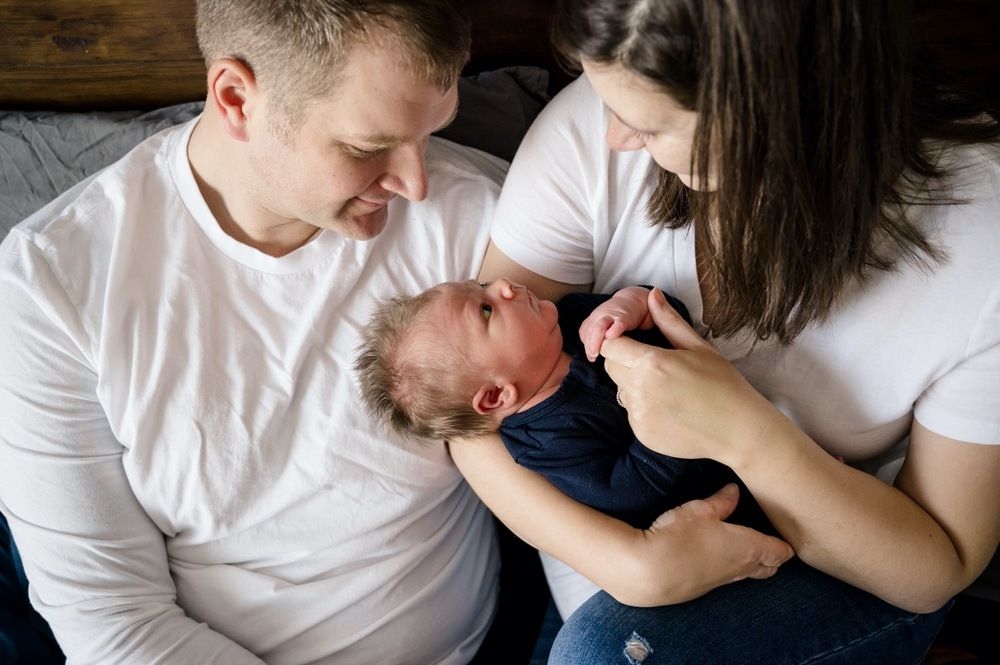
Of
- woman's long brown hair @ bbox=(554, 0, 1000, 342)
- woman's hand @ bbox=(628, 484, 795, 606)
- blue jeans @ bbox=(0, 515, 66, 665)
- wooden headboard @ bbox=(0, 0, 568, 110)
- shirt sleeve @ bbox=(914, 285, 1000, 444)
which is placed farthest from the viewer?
wooden headboard @ bbox=(0, 0, 568, 110)

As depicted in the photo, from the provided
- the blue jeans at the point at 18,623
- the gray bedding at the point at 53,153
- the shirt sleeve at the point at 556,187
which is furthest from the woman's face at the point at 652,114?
the blue jeans at the point at 18,623

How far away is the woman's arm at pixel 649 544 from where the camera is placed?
4.25ft

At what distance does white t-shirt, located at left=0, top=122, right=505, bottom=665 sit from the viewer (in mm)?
1387

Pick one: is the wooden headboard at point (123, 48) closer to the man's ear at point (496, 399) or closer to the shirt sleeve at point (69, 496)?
the shirt sleeve at point (69, 496)

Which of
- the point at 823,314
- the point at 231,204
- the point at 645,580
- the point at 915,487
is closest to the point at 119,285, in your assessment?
the point at 231,204

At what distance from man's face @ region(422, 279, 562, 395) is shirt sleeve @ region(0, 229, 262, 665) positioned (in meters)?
0.59

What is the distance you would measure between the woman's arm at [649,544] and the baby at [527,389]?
4 cm

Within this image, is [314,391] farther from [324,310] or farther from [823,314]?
[823,314]

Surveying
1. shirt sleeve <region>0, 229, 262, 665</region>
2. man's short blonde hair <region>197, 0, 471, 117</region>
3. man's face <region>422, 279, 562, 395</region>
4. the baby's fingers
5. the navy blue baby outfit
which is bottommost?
shirt sleeve <region>0, 229, 262, 665</region>

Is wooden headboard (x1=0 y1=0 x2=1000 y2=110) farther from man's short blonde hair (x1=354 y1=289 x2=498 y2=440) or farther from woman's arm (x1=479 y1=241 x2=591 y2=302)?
man's short blonde hair (x1=354 y1=289 x2=498 y2=440)

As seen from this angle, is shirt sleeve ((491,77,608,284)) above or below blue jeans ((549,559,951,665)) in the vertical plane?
above

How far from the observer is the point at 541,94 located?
1.76 m

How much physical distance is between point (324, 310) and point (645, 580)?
2.29ft

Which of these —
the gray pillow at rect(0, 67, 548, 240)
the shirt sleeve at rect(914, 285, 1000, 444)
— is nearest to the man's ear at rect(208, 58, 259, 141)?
the gray pillow at rect(0, 67, 548, 240)
